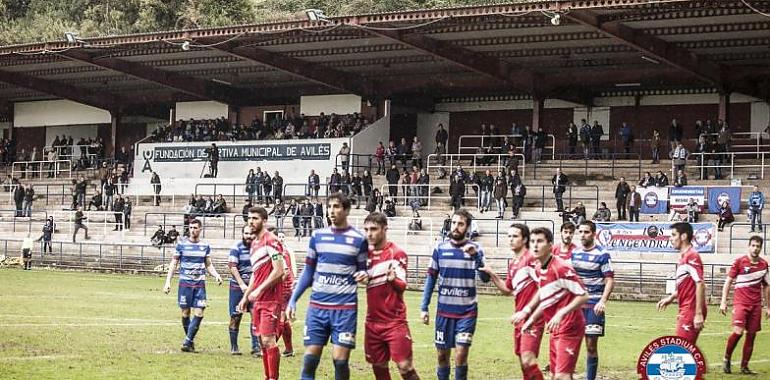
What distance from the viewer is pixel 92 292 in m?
30.6

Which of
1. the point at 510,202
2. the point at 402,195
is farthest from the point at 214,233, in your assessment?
the point at 510,202

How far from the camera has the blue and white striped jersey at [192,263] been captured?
17938mm

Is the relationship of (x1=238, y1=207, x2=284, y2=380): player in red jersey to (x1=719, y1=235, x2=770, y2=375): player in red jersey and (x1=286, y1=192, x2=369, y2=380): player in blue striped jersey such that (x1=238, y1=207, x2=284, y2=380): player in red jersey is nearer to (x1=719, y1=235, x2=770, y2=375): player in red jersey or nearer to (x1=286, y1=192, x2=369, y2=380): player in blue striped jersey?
(x1=286, y1=192, x2=369, y2=380): player in blue striped jersey

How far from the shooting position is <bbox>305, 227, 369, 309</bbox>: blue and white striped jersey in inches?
463

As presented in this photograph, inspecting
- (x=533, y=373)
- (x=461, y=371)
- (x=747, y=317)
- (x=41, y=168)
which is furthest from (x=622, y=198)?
(x=41, y=168)

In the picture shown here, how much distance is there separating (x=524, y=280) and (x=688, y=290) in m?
3.18

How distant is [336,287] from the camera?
38.6 ft

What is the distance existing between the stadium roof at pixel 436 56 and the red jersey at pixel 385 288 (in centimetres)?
2536

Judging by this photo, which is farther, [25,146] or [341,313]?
[25,146]

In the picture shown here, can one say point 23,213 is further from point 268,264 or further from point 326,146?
point 268,264

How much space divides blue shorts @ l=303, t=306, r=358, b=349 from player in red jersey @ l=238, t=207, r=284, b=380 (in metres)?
2.06

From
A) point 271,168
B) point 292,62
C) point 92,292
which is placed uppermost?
point 292,62

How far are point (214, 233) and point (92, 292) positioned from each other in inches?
552

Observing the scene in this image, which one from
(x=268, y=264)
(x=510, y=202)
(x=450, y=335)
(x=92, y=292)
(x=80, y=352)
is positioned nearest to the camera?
(x=450, y=335)
